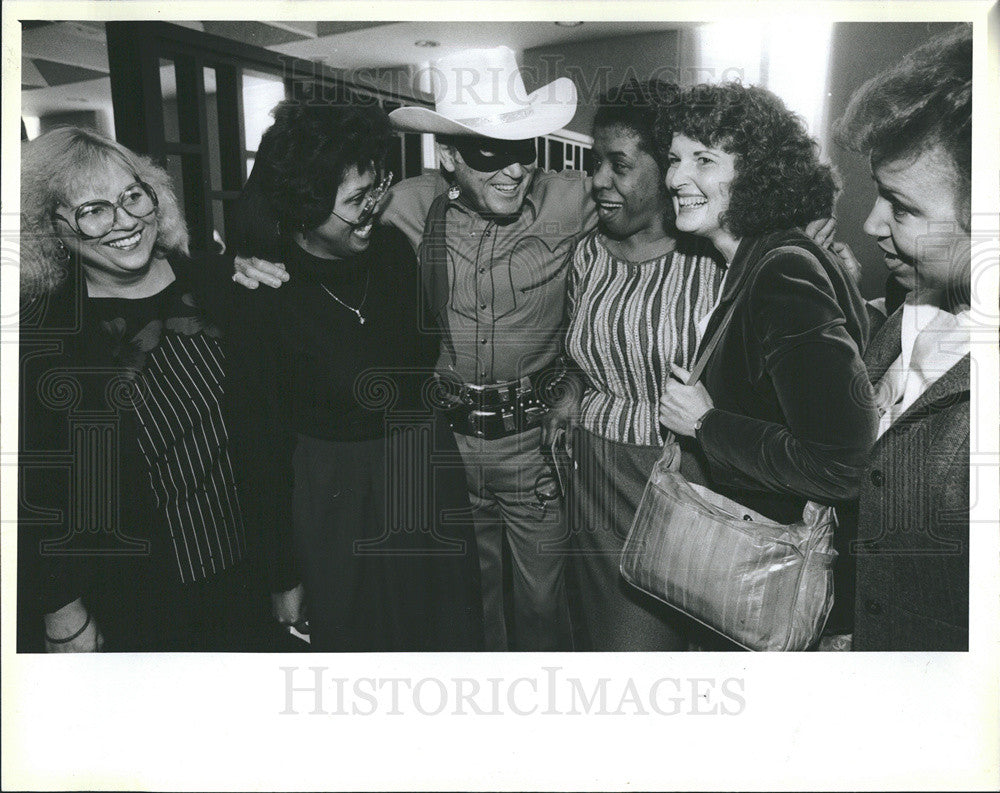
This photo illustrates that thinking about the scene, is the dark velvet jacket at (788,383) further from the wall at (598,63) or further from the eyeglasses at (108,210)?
the eyeglasses at (108,210)

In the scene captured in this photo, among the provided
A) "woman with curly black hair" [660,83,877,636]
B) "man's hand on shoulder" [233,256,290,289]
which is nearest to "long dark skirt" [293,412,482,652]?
"man's hand on shoulder" [233,256,290,289]

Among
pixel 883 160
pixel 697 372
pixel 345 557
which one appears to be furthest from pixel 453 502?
pixel 883 160

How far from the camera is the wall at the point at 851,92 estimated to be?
8.84 feet

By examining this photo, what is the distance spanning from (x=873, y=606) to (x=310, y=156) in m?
2.27

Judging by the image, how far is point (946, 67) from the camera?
2.73 meters

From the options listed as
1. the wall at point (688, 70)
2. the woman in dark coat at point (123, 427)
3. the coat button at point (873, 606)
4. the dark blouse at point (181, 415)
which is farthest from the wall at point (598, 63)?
the coat button at point (873, 606)

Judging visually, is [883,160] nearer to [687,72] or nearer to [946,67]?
[946,67]

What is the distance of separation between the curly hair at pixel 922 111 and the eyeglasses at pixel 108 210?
216 centimetres

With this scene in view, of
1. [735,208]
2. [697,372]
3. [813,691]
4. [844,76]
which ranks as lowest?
[813,691]

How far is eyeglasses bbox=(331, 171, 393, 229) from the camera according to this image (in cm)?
275

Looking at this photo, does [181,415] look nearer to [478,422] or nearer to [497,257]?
[478,422]

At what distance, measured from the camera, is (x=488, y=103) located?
8.94ft

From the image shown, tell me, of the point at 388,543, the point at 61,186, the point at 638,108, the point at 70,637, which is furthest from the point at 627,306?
the point at 70,637

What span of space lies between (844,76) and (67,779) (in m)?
3.34
